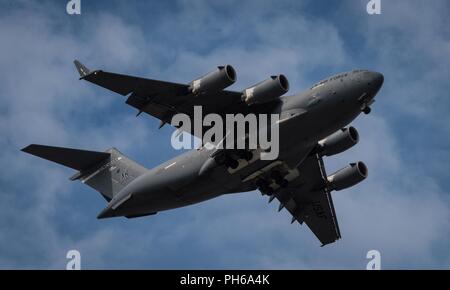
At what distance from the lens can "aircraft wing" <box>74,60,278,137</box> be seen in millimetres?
28688

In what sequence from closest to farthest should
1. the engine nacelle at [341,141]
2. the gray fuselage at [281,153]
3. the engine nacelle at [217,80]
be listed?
the engine nacelle at [217,80], the gray fuselage at [281,153], the engine nacelle at [341,141]

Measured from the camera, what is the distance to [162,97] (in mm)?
29984

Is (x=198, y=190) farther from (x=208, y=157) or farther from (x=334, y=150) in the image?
(x=334, y=150)

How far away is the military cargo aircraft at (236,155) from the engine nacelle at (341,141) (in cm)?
4

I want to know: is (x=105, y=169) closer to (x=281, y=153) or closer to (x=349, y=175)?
(x=281, y=153)

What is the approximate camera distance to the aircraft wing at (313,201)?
114 ft

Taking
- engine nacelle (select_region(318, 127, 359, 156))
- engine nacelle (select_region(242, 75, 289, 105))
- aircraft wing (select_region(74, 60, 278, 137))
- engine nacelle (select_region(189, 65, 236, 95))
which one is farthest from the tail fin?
engine nacelle (select_region(318, 127, 359, 156))

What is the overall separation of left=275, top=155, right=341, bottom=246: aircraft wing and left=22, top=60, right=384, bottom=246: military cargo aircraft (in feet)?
0.14

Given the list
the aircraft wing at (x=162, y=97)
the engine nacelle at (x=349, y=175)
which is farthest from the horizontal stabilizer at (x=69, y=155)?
the engine nacelle at (x=349, y=175)

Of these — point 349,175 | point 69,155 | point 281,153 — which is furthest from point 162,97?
point 349,175

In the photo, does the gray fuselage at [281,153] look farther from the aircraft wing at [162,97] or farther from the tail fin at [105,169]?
the tail fin at [105,169]

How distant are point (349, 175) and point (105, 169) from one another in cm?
1048
